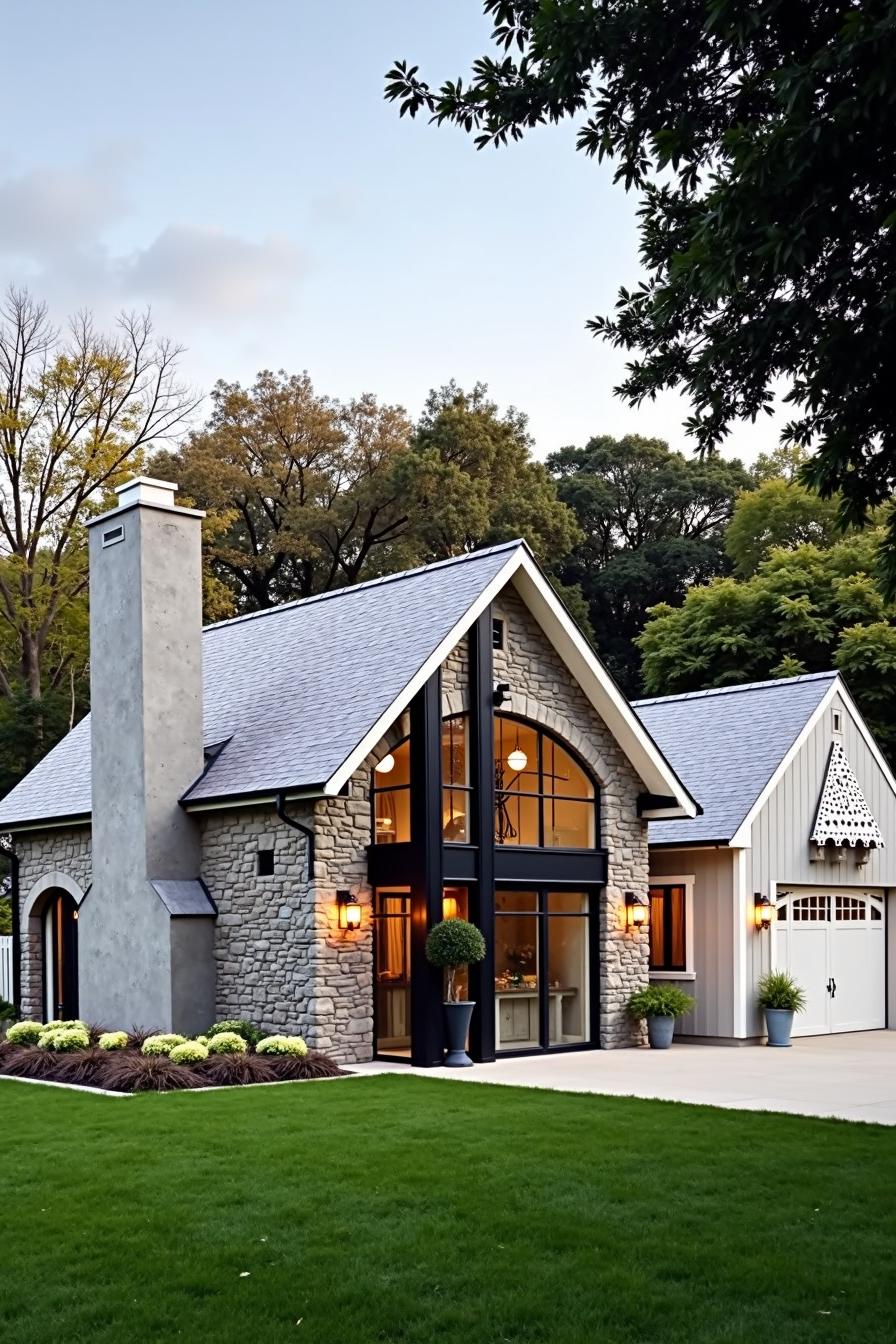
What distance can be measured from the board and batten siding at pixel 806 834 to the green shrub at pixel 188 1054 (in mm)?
8161

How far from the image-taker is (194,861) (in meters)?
18.0

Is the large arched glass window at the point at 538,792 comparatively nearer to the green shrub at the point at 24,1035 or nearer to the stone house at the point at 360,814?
the stone house at the point at 360,814

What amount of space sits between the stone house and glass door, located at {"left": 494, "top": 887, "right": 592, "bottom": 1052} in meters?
0.03

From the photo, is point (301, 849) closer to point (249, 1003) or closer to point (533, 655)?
point (249, 1003)

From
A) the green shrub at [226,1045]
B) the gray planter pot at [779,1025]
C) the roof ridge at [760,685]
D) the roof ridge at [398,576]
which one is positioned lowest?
the gray planter pot at [779,1025]

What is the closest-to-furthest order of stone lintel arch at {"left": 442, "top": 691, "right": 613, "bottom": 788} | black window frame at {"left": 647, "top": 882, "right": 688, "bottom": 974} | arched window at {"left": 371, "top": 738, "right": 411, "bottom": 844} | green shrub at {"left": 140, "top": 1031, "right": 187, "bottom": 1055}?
green shrub at {"left": 140, "top": 1031, "right": 187, "bottom": 1055} → arched window at {"left": 371, "top": 738, "right": 411, "bottom": 844} → stone lintel arch at {"left": 442, "top": 691, "right": 613, "bottom": 788} → black window frame at {"left": 647, "top": 882, "right": 688, "bottom": 974}

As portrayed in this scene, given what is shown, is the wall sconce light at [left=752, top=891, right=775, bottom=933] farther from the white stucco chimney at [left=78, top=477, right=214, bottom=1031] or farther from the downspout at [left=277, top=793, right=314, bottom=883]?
the white stucco chimney at [left=78, top=477, right=214, bottom=1031]

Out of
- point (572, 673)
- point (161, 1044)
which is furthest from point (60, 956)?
point (572, 673)

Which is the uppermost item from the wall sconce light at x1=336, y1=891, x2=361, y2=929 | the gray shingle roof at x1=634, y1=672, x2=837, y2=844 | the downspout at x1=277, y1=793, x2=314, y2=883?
the gray shingle roof at x1=634, y1=672, x2=837, y2=844

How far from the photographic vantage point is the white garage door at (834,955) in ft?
69.6

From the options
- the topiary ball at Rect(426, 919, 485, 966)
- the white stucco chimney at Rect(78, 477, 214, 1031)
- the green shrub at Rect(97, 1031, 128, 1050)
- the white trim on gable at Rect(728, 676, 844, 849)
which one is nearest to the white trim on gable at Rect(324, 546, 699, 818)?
the white trim on gable at Rect(728, 676, 844, 849)

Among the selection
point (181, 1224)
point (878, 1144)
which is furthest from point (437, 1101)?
point (181, 1224)

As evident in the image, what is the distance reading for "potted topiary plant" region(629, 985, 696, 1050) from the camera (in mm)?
19031

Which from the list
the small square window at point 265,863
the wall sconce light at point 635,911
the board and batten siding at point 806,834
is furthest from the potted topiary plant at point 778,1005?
the small square window at point 265,863
